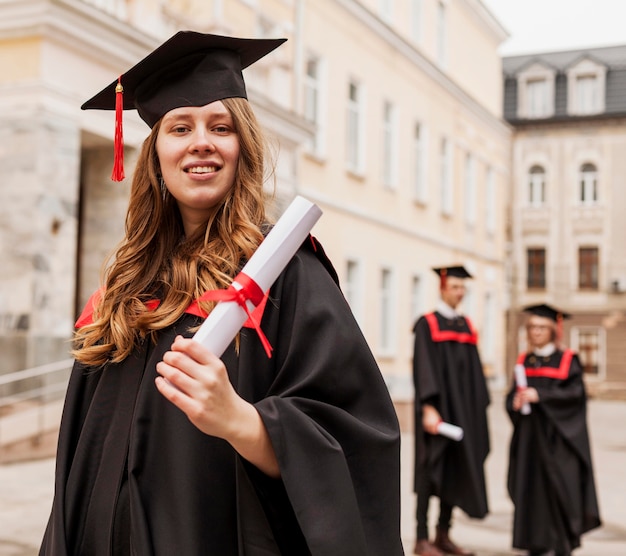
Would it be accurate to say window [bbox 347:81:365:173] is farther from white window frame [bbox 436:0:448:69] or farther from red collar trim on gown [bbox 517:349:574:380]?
red collar trim on gown [bbox 517:349:574:380]

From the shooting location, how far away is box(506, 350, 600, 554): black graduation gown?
776 cm

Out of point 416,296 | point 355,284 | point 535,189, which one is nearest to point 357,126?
point 355,284

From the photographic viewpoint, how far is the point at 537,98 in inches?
1598

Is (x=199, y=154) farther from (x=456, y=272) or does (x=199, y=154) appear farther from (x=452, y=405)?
(x=456, y=272)

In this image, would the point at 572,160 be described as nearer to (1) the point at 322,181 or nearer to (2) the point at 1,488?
(1) the point at 322,181

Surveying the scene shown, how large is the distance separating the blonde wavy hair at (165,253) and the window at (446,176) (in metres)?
26.5

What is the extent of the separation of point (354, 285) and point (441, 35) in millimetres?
9419

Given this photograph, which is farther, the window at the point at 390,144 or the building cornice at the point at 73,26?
the window at the point at 390,144

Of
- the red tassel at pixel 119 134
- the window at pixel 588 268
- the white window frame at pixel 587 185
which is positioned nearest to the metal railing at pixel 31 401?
the red tassel at pixel 119 134

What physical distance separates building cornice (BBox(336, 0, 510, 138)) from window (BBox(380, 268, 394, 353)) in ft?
17.6

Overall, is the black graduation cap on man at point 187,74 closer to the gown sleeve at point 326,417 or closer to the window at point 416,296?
the gown sleeve at point 326,417

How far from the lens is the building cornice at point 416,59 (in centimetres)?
2278

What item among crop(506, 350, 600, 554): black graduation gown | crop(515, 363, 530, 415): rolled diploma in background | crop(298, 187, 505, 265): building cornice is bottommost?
crop(506, 350, 600, 554): black graduation gown

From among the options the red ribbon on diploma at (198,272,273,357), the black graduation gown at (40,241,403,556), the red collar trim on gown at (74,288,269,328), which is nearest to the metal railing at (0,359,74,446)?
the red collar trim on gown at (74,288,269,328)
